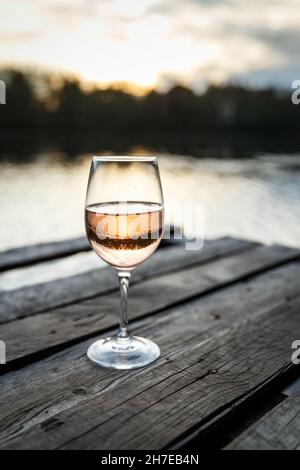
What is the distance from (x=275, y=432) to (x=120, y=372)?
47cm

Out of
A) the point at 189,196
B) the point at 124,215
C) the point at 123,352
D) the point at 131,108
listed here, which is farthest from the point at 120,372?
the point at 131,108

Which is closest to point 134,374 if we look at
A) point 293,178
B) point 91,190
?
point 91,190

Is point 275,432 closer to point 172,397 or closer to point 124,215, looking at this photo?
point 172,397

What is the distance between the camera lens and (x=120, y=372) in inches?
56.1

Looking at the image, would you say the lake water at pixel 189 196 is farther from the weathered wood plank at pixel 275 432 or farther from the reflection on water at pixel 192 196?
the weathered wood plank at pixel 275 432

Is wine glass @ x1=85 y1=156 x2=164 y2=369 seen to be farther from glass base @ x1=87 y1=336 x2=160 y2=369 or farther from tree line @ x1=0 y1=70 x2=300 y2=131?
tree line @ x1=0 y1=70 x2=300 y2=131

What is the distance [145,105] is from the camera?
222ft

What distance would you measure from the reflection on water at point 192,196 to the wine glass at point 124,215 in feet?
35.5

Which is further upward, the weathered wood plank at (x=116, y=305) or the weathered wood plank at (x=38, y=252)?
the weathered wood plank at (x=38, y=252)

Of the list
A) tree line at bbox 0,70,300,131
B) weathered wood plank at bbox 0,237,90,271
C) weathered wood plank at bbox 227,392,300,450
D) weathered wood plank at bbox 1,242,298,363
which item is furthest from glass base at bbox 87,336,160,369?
tree line at bbox 0,70,300,131

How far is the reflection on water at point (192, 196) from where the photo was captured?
1461 cm

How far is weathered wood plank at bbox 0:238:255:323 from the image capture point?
2.00 metres

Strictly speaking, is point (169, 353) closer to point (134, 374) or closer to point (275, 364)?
point (134, 374)

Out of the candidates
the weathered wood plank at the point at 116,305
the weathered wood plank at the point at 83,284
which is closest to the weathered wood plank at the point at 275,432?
the weathered wood plank at the point at 116,305
